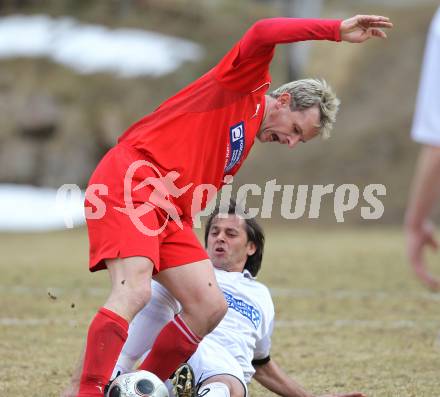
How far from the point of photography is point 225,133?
4387 millimetres

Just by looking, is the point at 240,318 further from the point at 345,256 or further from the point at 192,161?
the point at 345,256

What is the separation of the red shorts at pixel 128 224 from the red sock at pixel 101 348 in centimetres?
25

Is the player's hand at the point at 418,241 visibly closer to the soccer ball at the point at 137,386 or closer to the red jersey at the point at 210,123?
the red jersey at the point at 210,123

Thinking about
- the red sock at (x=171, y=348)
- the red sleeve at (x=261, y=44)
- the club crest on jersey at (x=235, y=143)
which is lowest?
the red sock at (x=171, y=348)

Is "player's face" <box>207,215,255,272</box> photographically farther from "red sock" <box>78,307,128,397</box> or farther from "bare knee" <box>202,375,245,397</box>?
"red sock" <box>78,307,128,397</box>

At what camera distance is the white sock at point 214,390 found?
13.9 feet

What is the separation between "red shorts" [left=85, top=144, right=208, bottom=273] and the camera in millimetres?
4113

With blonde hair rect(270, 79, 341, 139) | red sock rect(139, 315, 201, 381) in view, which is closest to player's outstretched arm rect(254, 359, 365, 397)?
red sock rect(139, 315, 201, 381)

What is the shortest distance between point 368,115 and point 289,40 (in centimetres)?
1898

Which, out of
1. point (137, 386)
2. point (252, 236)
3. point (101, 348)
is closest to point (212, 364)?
point (137, 386)

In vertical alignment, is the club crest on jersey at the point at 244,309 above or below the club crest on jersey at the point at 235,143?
below

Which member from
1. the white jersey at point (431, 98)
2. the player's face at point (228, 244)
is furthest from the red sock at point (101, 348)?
the white jersey at point (431, 98)

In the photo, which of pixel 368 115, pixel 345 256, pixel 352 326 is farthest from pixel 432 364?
pixel 368 115

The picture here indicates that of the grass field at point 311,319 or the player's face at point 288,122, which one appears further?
the grass field at point 311,319
